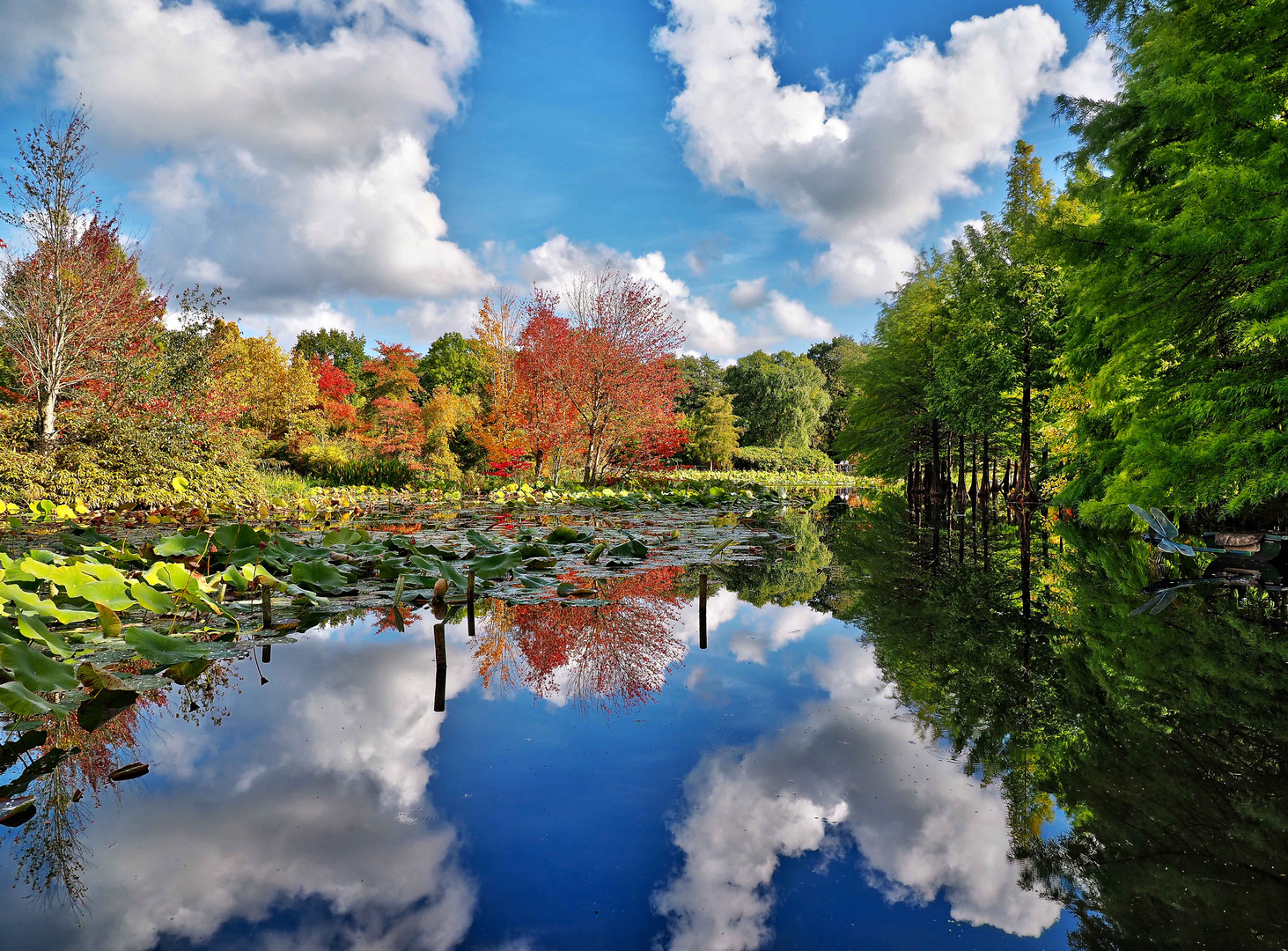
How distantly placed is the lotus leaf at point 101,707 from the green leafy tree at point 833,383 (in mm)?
43089

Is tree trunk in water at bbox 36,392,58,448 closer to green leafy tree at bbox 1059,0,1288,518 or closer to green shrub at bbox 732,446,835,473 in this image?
green leafy tree at bbox 1059,0,1288,518

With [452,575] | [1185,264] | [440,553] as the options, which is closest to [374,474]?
[440,553]

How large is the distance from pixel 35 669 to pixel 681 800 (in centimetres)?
299

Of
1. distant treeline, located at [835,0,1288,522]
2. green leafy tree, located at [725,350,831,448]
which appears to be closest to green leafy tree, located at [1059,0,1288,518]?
distant treeline, located at [835,0,1288,522]

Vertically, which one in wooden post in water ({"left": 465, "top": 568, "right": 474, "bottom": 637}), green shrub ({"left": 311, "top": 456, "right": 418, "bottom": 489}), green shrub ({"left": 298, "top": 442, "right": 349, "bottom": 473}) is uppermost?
green shrub ({"left": 298, "top": 442, "right": 349, "bottom": 473})

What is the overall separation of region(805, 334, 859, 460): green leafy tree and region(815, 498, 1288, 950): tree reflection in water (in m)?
38.9

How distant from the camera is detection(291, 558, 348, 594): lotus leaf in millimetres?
5168

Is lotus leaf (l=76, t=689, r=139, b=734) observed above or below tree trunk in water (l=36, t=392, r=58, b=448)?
below

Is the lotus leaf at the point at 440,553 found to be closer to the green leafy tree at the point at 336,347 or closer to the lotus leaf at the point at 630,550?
the lotus leaf at the point at 630,550

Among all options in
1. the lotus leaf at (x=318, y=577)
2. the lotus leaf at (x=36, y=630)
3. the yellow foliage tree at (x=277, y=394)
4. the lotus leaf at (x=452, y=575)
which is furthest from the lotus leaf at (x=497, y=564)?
the yellow foliage tree at (x=277, y=394)

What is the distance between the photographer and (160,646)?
3354mm

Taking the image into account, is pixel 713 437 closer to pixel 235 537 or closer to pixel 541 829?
pixel 235 537

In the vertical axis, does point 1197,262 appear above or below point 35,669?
above

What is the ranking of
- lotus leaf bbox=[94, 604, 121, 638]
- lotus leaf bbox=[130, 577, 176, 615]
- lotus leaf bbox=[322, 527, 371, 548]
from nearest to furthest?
lotus leaf bbox=[94, 604, 121, 638] → lotus leaf bbox=[130, 577, 176, 615] → lotus leaf bbox=[322, 527, 371, 548]
